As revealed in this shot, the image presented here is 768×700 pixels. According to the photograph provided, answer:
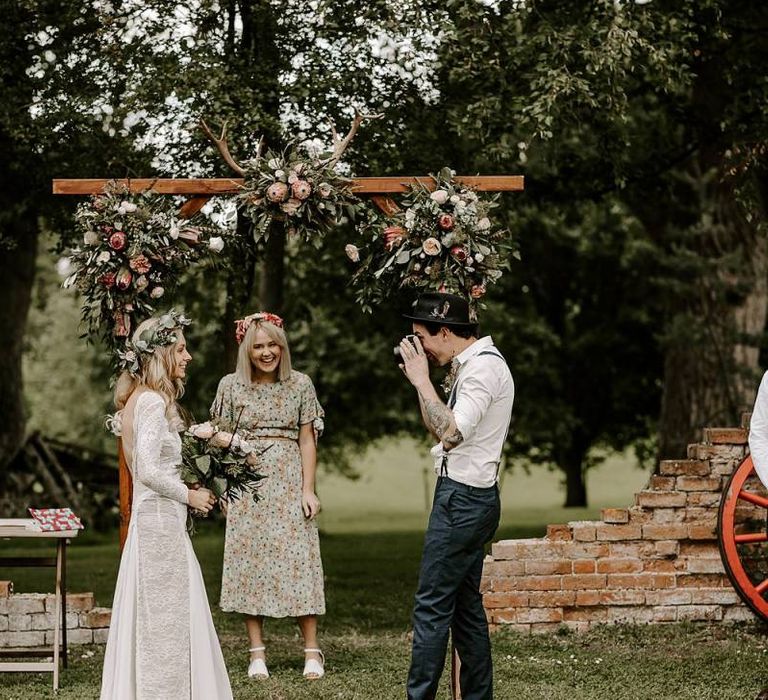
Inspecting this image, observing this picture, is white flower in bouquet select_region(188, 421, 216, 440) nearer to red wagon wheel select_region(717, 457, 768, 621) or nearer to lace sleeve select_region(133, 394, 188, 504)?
lace sleeve select_region(133, 394, 188, 504)

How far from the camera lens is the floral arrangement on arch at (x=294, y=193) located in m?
7.11

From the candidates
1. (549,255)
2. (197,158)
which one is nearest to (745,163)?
(197,158)

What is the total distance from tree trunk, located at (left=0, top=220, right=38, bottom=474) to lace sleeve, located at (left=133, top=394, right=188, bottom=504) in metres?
9.71

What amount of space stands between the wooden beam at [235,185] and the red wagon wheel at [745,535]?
8.15ft

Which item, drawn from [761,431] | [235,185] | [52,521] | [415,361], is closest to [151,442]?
[415,361]

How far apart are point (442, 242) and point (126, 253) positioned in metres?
1.83

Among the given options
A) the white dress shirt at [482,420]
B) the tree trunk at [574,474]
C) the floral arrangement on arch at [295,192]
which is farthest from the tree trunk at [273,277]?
the tree trunk at [574,474]

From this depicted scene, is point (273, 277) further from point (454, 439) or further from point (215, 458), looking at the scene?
point (454, 439)

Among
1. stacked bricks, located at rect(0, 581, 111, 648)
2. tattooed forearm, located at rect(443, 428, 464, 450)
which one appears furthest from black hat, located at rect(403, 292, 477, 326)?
stacked bricks, located at rect(0, 581, 111, 648)

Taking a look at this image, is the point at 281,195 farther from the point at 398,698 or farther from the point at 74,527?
the point at 398,698

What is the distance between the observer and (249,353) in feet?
23.4

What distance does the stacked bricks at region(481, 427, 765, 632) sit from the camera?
8188 millimetres

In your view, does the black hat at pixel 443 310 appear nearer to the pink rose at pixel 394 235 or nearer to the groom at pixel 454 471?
the groom at pixel 454 471

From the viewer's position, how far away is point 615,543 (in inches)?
327
